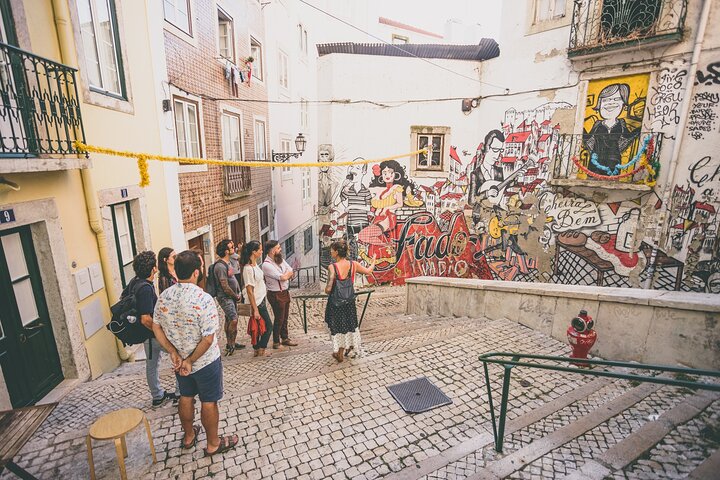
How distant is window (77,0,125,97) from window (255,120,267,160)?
6678 millimetres

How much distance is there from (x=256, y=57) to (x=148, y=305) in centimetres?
1118

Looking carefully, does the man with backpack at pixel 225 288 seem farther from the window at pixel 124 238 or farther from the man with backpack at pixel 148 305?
the window at pixel 124 238

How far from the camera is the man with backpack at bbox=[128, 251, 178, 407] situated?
346cm

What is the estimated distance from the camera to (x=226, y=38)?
32.6 feet

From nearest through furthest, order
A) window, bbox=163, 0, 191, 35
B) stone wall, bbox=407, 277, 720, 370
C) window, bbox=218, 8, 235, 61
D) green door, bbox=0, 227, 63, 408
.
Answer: green door, bbox=0, 227, 63, 408
stone wall, bbox=407, 277, 720, 370
window, bbox=163, 0, 191, 35
window, bbox=218, 8, 235, 61

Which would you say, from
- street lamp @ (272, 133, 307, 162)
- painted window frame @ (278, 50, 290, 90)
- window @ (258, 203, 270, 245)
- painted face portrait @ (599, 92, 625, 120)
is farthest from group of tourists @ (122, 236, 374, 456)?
painted window frame @ (278, 50, 290, 90)

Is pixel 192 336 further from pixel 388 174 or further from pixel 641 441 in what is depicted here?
pixel 388 174

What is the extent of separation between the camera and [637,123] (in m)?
7.58

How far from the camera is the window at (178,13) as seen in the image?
23.3 ft

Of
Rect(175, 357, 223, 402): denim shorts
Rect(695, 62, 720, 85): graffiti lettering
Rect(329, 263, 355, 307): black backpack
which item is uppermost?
Rect(695, 62, 720, 85): graffiti lettering

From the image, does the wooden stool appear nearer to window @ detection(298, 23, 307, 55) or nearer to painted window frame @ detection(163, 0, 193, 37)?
painted window frame @ detection(163, 0, 193, 37)

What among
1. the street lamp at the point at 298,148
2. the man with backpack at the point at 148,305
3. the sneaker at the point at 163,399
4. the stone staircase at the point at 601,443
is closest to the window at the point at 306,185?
the street lamp at the point at 298,148

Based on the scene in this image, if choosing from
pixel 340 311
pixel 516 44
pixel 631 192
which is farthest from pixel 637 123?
pixel 340 311

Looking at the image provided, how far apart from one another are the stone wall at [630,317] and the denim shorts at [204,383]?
478 cm
